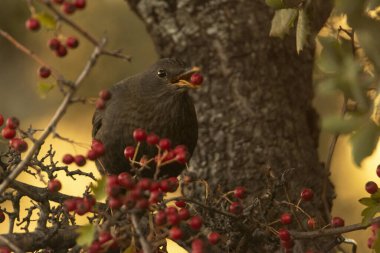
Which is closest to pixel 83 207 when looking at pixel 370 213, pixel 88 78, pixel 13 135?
pixel 13 135

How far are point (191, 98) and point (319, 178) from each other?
688 millimetres

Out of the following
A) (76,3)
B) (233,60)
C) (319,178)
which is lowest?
(319,178)

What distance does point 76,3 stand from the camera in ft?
→ 6.67

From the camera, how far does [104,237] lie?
198 centimetres

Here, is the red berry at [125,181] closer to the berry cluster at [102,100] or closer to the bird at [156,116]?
the berry cluster at [102,100]

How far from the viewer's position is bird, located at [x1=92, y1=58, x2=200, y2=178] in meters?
3.44

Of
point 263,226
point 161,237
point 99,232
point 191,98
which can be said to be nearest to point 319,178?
point 191,98

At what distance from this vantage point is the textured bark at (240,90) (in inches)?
138

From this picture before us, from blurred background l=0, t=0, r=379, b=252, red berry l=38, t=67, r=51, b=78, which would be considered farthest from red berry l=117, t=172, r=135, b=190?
blurred background l=0, t=0, r=379, b=252

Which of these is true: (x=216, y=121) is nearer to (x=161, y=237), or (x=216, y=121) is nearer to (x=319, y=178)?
(x=319, y=178)

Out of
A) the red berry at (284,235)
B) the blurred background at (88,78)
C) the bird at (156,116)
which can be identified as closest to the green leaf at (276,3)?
the red berry at (284,235)

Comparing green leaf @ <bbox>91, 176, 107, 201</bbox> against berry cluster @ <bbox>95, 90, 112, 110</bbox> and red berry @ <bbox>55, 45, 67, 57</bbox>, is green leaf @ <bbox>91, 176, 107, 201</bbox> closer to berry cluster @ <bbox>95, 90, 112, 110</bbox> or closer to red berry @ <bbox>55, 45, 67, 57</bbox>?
berry cluster @ <bbox>95, 90, 112, 110</bbox>

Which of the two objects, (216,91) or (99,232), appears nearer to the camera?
(99,232)

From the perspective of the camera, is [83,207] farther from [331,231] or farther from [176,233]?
[331,231]
